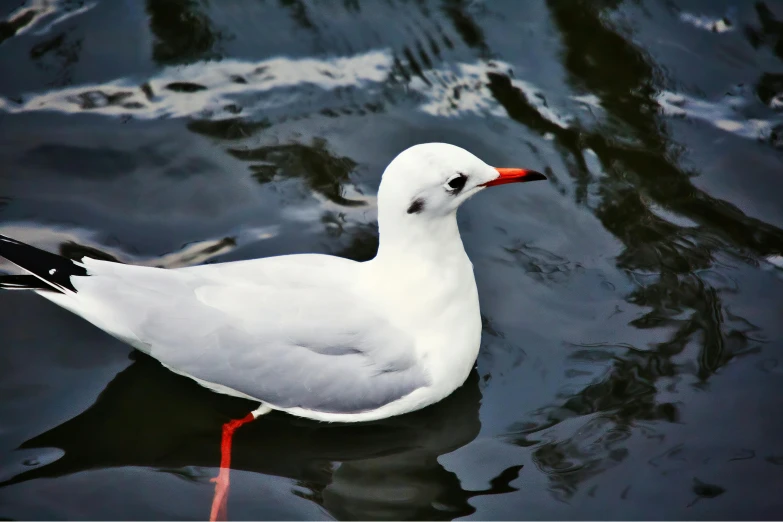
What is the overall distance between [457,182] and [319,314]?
3.12 ft

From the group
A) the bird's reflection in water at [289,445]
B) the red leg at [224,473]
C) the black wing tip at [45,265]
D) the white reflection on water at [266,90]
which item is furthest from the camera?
the white reflection on water at [266,90]

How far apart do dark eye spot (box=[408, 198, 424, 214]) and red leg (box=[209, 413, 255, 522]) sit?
138cm

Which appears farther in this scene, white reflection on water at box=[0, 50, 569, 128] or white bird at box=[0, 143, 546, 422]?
white reflection on water at box=[0, 50, 569, 128]

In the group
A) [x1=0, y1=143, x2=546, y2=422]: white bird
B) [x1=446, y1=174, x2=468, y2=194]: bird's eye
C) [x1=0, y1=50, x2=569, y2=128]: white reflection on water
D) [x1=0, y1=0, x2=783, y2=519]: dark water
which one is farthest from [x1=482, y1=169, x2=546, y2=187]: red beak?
[x1=0, y1=50, x2=569, y2=128]: white reflection on water

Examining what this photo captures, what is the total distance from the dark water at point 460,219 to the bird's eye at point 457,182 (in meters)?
1.16

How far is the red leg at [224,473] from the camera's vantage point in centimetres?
452

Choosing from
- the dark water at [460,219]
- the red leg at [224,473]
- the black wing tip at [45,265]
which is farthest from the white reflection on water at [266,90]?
the red leg at [224,473]

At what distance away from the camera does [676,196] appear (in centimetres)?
626

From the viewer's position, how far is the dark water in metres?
4.70

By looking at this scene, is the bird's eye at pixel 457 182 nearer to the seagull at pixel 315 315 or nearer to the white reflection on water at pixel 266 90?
the seagull at pixel 315 315

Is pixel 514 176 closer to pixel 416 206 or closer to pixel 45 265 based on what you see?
pixel 416 206

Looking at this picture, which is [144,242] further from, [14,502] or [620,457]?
[620,457]

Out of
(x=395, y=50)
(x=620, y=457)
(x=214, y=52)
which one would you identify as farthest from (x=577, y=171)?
(x=214, y=52)

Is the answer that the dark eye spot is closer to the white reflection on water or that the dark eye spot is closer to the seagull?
the seagull
